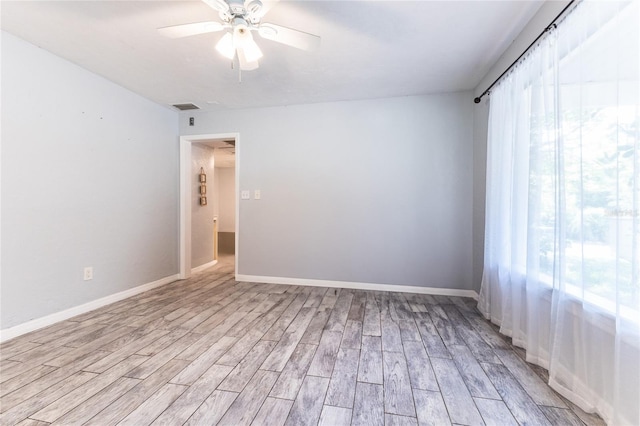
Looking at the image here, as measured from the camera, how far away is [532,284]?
67.3 inches

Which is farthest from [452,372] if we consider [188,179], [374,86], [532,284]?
[188,179]

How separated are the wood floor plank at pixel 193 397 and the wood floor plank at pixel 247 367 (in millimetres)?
48

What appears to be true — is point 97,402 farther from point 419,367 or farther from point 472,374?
point 472,374

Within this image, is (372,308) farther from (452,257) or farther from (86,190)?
(86,190)

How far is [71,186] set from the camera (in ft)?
7.99

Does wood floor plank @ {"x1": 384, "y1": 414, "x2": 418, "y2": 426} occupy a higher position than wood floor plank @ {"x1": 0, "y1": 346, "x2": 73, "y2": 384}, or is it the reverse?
wood floor plank @ {"x1": 384, "y1": 414, "x2": 418, "y2": 426}

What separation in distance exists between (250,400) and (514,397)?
1405 mm

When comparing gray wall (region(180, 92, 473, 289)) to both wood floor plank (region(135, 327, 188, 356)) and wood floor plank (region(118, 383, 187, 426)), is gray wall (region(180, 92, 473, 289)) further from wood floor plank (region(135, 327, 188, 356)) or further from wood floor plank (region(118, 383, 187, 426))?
wood floor plank (region(118, 383, 187, 426))

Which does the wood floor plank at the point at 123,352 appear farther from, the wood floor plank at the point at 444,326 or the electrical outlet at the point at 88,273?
the wood floor plank at the point at 444,326

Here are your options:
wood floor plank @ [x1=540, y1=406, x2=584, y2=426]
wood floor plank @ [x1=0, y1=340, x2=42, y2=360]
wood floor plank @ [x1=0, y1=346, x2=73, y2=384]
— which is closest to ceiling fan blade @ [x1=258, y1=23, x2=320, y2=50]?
wood floor plank @ [x1=540, y1=406, x2=584, y2=426]

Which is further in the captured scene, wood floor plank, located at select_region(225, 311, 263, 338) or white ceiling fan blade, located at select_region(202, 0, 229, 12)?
wood floor plank, located at select_region(225, 311, 263, 338)

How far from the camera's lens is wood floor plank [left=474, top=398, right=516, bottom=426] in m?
1.23

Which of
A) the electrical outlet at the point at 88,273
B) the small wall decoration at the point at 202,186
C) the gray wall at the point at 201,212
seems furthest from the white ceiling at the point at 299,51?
the electrical outlet at the point at 88,273

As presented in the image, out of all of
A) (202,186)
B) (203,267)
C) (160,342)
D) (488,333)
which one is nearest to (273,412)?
(160,342)
